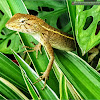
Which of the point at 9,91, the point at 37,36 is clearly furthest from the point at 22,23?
the point at 9,91

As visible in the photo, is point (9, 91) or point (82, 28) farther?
point (9, 91)

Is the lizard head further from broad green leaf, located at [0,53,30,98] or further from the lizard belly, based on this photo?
broad green leaf, located at [0,53,30,98]

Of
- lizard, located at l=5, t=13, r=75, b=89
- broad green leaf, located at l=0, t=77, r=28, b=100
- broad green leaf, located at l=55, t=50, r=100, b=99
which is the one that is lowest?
broad green leaf, located at l=55, t=50, r=100, b=99

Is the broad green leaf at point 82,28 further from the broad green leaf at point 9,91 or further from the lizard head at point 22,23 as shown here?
the broad green leaf at point 9,91

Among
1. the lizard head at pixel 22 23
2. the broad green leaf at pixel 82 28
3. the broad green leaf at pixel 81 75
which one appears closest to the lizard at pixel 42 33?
the lizard head at pixel 22 23

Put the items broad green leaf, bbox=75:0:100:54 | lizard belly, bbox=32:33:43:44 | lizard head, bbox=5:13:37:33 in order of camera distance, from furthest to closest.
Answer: lizard belly, bbox=32:33:43:44, lizard head, bbox=5:13:37:33, broad green leaf, bbox=75:0:100:54

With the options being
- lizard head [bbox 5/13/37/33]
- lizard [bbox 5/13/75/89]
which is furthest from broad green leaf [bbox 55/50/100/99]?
lizard head [bbox 5/13/37/33]

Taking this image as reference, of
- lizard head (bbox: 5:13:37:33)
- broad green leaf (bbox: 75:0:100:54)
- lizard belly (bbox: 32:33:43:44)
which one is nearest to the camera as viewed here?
broad green leaf (bbox: 75:0:100:54)

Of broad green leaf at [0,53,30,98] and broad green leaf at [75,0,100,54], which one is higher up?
broad green leaf at [75,0,100,54]

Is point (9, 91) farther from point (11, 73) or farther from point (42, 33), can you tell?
point (42, 33)
